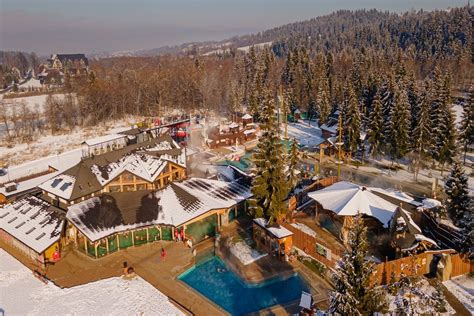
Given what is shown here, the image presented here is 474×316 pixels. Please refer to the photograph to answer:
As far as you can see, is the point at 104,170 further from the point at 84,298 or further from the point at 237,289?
the point at 237,289

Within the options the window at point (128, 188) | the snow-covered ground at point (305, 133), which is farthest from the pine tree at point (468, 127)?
the window at point (128, 188)

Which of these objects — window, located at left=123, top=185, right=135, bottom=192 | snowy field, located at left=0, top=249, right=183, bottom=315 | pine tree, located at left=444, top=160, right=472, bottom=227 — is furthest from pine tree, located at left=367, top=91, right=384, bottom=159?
snowy field, located at left=0, top=249, right=183, bottom=315

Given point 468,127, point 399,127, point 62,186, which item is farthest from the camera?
point 399,127

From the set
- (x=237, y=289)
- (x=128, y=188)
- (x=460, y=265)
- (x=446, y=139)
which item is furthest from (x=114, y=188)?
(x=446, y=139)

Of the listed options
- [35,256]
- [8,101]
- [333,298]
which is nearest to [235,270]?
[333,298]

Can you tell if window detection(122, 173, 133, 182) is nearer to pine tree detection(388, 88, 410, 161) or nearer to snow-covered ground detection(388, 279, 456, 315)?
snow-covered ground detection(388, 279, 456, 315)

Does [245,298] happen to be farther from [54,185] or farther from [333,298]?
[54,185]

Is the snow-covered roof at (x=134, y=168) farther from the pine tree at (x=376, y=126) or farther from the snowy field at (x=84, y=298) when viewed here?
the pine tree at (x=376, y=126)
